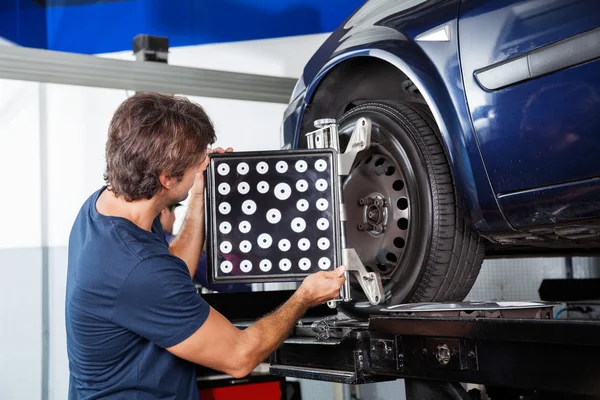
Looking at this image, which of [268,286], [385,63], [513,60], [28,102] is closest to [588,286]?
[385,63]

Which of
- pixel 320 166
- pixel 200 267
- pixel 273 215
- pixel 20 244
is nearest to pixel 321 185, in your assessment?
pixel 320 166

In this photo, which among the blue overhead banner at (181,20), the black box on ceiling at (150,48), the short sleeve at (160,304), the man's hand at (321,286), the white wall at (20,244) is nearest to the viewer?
the short sleeve at (160,304)

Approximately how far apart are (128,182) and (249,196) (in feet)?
1.04

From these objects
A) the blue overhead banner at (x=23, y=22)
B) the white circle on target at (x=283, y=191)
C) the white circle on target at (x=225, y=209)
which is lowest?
the white circle on target at (x=225, y=209)

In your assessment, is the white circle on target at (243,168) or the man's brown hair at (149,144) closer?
the man's brown hair at (149,144)

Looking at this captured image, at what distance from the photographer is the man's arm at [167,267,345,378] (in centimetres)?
167

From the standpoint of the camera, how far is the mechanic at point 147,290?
165cm

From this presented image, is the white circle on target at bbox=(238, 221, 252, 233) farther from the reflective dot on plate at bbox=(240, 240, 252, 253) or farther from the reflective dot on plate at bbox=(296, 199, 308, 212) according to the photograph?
the reflective dot on plate at bbox=(296, 199, 308, 212)

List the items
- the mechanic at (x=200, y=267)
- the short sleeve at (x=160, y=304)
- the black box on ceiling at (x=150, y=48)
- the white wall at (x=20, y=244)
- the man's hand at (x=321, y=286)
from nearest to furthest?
the short sleeve at (x=160, y=304)
the man's hand at (x=321, y=286)
the mechanic at (x=200, y=267)
the white wall at (x=20, y=244)
the black box on ceiling at (x=150, y=48)

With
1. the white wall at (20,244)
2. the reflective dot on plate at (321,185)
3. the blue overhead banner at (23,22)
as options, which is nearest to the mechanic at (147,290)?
the reflective dot on plate at (321,185)

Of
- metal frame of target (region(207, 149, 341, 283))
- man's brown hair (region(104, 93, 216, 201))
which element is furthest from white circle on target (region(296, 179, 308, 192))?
man's brown hair (region(104, 93, 216, 201))

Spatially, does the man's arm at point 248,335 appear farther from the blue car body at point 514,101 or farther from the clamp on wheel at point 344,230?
the blue car body at point 514,101

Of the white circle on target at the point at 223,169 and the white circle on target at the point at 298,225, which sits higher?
the white circle on target at the point at 223,169

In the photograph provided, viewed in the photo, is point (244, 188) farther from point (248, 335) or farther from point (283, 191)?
point (248, 335)
